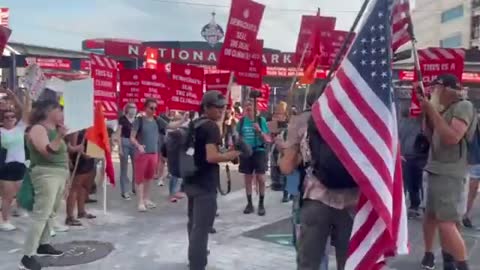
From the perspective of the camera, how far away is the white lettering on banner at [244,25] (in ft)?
23.7

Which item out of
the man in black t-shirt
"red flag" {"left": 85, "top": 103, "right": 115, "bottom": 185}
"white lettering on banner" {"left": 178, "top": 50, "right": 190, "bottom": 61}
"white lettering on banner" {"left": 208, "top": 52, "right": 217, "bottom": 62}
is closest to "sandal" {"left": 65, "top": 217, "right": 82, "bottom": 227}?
"red flag" {"left": 85, "top": 103, "right": 115, "bottom": 185}

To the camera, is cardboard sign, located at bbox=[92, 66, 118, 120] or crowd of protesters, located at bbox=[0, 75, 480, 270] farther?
cardboard sign, located at bbox=[92, 66, 118, 120]

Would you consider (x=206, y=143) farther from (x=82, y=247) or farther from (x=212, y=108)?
(x=82, y=247)

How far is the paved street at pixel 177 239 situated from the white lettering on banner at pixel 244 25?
259cm

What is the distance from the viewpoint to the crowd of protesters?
353 centimetres

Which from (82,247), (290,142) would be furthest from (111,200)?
(290,142)

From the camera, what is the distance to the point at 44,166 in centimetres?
549

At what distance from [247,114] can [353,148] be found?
17.9 feet

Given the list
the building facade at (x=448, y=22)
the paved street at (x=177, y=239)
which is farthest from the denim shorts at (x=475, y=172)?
the building facade at (x=448, y=22)

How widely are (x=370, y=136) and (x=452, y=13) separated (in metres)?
69.1

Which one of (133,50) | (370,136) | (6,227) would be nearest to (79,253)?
(6,227)

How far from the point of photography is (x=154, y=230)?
725 centimetres

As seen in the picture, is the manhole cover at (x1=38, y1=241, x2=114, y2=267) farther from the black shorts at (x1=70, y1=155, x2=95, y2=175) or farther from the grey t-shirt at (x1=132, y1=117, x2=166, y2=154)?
the grey t-shirt at (x1=132, y1=117, x2=166, y2=154)

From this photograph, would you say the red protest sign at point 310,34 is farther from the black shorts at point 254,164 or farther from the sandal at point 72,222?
the sandal at point 72,222
